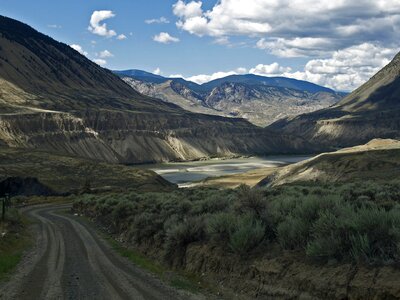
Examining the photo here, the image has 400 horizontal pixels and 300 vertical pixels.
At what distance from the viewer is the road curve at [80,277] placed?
1293 centimetres

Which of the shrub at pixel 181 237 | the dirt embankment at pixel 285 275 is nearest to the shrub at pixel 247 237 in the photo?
the dirt embankment at pixel 285 275

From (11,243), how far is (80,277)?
33.0 feet

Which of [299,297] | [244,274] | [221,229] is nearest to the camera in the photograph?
[299,297]

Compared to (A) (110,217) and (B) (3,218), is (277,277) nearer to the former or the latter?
(A) (110,217)

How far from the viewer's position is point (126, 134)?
7116 inches

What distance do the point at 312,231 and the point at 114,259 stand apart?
29.7ft

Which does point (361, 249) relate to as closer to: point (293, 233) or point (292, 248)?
point (293, 233)

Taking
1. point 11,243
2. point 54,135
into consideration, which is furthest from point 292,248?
point 54,135

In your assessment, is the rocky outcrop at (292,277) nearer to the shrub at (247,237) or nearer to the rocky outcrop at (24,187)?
the shrub at (247,237)

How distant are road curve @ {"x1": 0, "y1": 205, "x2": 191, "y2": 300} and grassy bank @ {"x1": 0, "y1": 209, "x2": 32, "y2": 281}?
0.42m

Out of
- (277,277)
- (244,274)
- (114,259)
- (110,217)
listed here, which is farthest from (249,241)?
(110,217)

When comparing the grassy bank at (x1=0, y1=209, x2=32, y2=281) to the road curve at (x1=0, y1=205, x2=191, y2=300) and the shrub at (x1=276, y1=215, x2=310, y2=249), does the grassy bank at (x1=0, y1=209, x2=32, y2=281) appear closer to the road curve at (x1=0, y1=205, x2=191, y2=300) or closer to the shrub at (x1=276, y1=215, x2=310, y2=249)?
the road curve at (x1=0, y1=205, x2=191, y2=300)

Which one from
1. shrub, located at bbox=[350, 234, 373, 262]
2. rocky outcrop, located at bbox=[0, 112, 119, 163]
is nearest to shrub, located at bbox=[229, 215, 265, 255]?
shrub, located at bbox=[350, 234, 373, 262]

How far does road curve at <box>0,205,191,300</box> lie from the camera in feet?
42.4
